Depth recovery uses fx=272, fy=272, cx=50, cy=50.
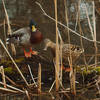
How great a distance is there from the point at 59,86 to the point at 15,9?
16.9 ft

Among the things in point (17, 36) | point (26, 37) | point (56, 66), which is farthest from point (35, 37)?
point (56, 66)

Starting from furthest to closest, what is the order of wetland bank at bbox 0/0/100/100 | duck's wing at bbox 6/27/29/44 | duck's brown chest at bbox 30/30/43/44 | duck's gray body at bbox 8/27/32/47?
duck's brown chest at bbox 30/30/43/44, duck's gray body at bbox 8/27/32/47, duck's wing at bbox 6/27/29/44, wetland bank at bbox 0/0/100/100

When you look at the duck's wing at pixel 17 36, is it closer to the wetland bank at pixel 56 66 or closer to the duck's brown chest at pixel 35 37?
the wetland bank at pixel 56 66

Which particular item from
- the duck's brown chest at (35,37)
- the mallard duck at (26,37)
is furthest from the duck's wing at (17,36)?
the duck's brown chest at (35,37)

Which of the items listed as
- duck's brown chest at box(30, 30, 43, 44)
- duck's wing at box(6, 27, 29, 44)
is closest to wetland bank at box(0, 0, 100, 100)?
duck's wing at box(6, 27, 29, 44)

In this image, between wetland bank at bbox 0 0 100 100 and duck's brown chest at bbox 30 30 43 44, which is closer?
wetland bank at bbox 0 0 100 100

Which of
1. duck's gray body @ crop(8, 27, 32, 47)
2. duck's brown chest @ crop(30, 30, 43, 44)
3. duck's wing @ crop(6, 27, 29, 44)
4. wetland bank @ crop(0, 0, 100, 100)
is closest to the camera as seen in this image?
wetland bank @ crop(0, 0, 100, 100)

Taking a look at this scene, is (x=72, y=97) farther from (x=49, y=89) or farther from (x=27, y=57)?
(x=27, y=57)

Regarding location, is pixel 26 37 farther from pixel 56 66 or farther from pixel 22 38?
pixel 56 66

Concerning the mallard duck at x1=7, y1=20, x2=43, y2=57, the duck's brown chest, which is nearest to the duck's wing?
the mallard duck at x1=7, y1=20, x2=43, y2=57

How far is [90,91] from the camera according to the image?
4410 millimetres

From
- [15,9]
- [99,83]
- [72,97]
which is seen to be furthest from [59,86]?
[15,9]

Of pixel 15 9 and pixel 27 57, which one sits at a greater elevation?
pixel 15 9

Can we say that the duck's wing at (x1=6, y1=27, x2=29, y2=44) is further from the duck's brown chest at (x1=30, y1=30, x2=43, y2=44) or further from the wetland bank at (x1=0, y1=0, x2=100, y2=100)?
the duck's brown chest at (x1=30, y1=30, x2=43, y2=44)
